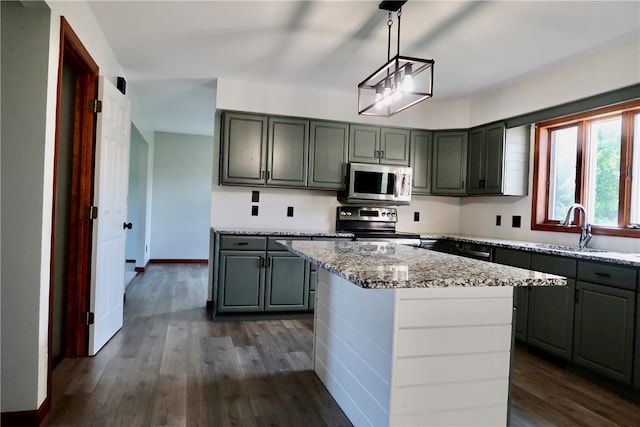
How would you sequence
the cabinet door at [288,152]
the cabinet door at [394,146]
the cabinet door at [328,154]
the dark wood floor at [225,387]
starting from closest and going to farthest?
the dark wood floor at [225,387] < the cabinet door at [288,152] < the cabinet door at [328,154] < the cabinet door at [394,146]

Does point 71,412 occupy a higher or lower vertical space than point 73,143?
lower

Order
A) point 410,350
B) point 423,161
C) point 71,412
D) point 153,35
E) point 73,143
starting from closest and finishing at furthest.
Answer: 1. point 410,350
2. point 71,412
3. point 73,143
4. point 153,35
5. point 423,161

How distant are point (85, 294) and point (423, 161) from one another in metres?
3.51

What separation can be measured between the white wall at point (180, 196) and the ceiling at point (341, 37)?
10.9 feet

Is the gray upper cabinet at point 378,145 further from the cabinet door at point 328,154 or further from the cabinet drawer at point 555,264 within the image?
the cabinet drawer at point 555,264

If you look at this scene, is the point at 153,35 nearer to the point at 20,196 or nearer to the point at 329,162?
the point at 20,196

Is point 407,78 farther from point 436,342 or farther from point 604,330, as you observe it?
point 604,330

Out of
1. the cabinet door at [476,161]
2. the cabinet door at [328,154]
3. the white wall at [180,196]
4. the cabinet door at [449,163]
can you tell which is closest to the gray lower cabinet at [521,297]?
the cabinet door at [476,161]

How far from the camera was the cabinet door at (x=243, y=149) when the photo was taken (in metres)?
4.08

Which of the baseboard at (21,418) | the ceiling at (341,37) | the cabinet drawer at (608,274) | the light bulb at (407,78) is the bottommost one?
the baseboard at (21,418)

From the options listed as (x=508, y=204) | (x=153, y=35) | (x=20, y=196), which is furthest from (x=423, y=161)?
(x=20, y=196)

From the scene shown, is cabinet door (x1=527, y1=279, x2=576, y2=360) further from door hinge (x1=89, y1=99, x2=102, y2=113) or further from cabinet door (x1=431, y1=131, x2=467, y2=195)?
door hinge (x1=89, y1=99, x2=102, y2=113)

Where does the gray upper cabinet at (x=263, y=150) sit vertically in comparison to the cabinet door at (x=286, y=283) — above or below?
above

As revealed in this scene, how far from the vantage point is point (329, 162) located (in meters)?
4.36
